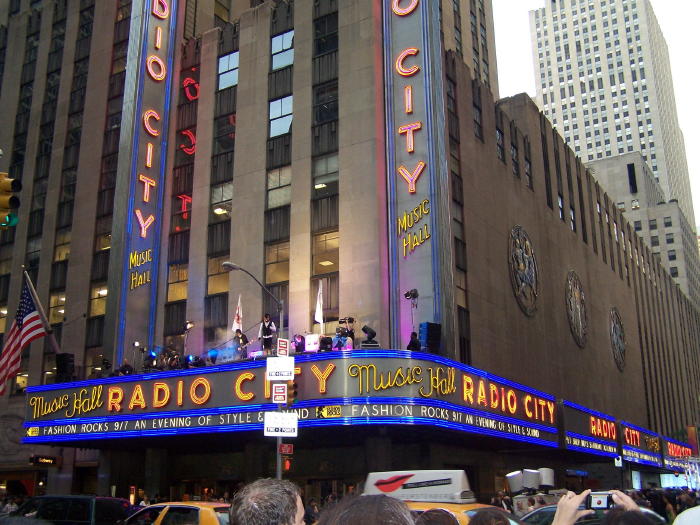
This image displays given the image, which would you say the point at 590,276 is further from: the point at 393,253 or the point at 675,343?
the point at 675,343

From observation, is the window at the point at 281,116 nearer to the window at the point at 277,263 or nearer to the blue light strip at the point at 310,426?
the window at the point at 277,263

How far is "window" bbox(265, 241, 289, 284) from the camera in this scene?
40.6 metres

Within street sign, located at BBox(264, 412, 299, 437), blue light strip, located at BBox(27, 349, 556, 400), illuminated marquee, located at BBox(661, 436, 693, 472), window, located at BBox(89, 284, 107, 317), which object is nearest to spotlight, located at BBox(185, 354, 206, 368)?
blue light strip, located at BBox(27, 349, 556, 400)

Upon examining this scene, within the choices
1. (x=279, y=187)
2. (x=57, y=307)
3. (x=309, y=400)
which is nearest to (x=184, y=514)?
(x=309, y=400)

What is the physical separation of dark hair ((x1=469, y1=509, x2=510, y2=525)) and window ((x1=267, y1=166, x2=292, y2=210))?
37.1m

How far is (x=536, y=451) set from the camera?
148 ft

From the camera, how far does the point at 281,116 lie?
1706 inches

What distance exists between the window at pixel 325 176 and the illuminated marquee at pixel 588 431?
58.1 feet

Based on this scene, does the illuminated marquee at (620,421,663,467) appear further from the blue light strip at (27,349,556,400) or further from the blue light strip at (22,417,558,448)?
the blue light strip at (27,349,556,400)

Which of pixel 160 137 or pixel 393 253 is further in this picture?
pixel 160 137

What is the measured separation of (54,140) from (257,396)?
99.6 feet

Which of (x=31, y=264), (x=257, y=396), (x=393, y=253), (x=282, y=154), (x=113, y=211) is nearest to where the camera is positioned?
(x=257, y=396)

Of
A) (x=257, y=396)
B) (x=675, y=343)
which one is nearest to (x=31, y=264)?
(x=257, y=396)

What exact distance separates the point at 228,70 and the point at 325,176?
11.1m
